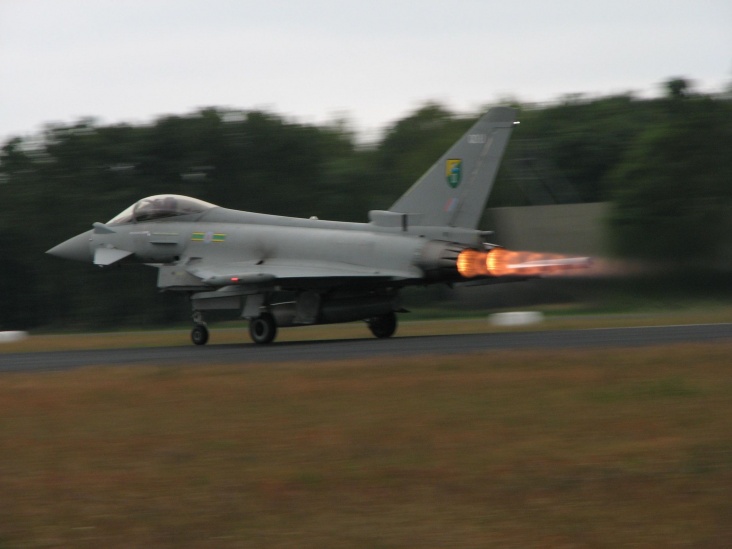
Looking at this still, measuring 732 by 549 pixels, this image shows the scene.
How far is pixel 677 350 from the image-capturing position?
1461 cm

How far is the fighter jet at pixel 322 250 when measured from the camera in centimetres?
1895

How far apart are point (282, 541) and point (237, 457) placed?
2086mm

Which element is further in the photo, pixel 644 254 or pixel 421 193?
pixel 644 254

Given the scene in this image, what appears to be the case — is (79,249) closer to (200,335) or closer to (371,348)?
(200,335)

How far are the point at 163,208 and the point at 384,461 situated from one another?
15.3 m

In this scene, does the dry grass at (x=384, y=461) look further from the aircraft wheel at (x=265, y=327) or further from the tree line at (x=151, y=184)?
the tree line at (x=151, y=184)

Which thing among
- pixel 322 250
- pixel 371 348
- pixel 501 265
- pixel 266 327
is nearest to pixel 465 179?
pixel 501 265

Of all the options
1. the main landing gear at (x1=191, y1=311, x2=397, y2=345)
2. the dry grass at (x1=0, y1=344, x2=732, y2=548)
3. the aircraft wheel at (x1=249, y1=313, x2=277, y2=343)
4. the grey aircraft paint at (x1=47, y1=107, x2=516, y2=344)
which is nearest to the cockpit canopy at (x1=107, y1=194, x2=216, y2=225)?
the grey aircraft paint at (x1=47, y1=107, x2=516, y2=344)

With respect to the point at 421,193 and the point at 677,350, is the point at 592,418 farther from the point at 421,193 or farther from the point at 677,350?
the point at 421,193

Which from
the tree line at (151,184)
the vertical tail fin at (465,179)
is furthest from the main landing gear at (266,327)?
the tree line at (151,184)

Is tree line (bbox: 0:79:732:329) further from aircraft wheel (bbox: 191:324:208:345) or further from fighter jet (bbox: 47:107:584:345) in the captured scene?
aircraft wheel (bbox: 191:324:208:345)

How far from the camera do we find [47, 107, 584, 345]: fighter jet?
746 inches

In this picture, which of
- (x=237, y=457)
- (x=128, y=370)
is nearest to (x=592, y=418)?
(x=237, y=457)

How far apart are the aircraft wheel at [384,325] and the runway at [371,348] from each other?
47.1 inches
